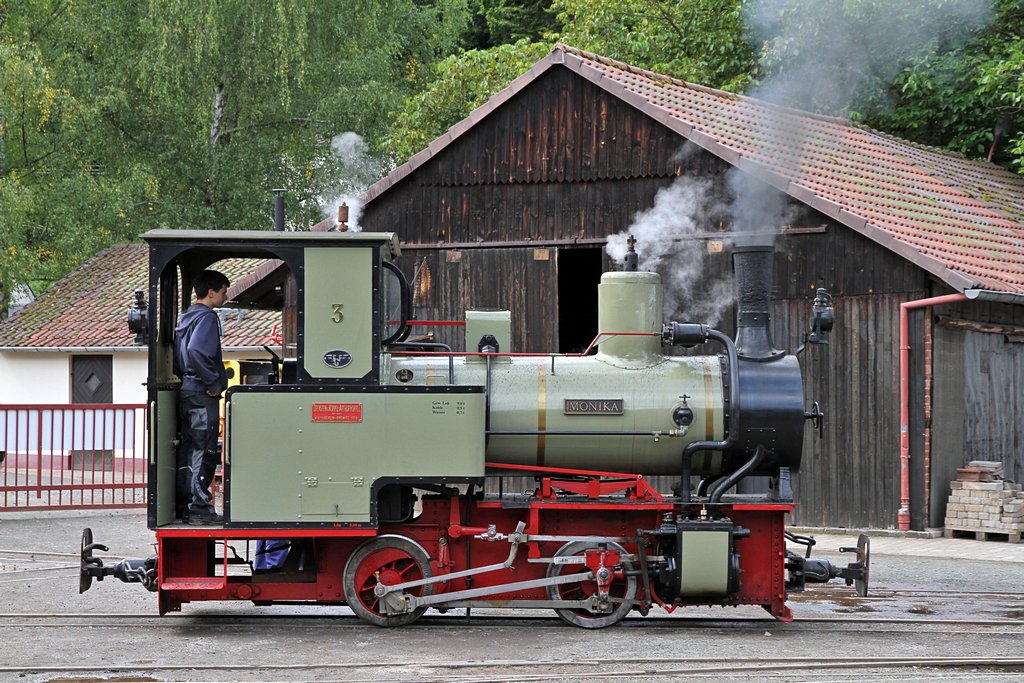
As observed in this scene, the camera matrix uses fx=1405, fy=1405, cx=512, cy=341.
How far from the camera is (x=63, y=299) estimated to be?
95.0ft

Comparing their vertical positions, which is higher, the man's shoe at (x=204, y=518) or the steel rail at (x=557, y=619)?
the man's shoe at (x=204, y=518)

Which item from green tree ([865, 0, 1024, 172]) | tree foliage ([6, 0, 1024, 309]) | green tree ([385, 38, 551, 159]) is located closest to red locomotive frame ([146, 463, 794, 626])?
green tree ([865, 0, 1024, 172])

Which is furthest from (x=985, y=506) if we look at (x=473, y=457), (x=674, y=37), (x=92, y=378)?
(x=92, y=378)

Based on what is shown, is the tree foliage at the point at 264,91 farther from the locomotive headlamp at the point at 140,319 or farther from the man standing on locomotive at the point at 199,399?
the locomotive headlamp at the point at 140,319

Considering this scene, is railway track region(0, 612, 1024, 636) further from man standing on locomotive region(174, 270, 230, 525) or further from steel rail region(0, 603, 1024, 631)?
man standing on locomotive region(174, 270, 230, 525)

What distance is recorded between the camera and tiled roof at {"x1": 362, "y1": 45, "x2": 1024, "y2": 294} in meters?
15.2

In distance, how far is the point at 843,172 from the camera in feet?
58.6

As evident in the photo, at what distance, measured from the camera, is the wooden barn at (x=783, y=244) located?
50.5 ft

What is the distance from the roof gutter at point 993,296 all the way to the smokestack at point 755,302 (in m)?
5.62

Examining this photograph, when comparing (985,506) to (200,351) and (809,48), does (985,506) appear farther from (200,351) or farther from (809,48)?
(200,351)

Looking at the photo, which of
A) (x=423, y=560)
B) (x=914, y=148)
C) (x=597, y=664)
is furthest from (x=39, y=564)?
(x=914, y=148)

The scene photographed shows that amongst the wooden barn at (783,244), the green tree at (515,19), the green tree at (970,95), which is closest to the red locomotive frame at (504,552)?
the wooden barn at (783,244)

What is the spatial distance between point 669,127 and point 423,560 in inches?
343

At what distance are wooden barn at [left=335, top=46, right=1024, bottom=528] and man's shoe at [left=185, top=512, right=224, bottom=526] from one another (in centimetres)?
711
